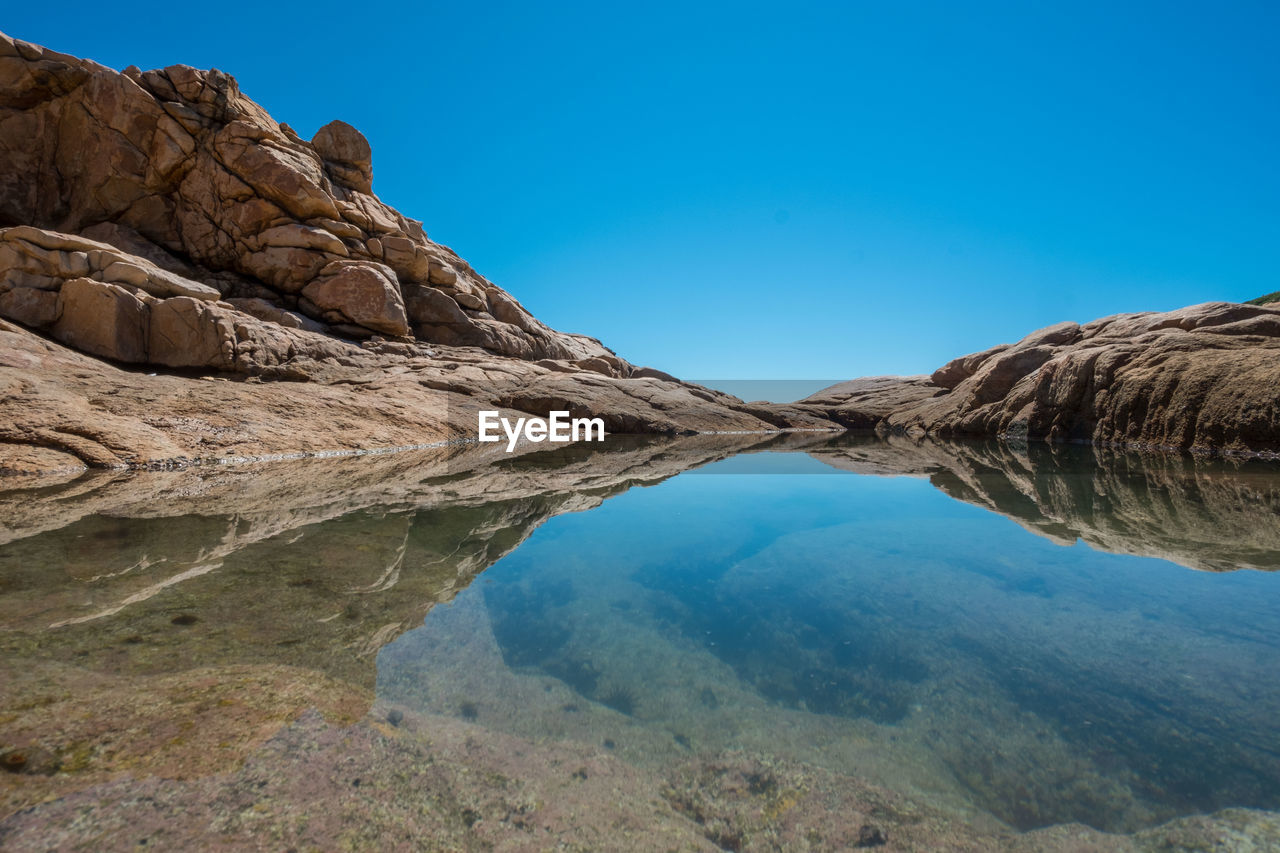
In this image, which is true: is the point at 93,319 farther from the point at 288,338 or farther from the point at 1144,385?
the point at 1144,385

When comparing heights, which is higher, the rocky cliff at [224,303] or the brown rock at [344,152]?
the brown rock at [344,152]

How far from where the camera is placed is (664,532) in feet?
14.4

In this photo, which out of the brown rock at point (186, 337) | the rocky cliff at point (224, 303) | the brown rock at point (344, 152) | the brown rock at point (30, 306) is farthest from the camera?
the brown rock at point (344, 152)

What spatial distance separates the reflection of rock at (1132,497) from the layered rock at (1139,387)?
1111mm

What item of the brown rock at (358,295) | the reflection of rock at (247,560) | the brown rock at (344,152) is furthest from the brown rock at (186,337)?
the brown rock at (344,152)

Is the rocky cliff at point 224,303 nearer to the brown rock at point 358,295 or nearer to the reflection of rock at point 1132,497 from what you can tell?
the brown rock at point 358,295

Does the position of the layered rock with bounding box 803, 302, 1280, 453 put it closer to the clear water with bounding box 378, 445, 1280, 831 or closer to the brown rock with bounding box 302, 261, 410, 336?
the clear water with bounding box 378, 445, 1280, 831

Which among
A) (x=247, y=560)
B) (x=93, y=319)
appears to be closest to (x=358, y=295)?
(x=93, y=319)

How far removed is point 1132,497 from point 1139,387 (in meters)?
8.55

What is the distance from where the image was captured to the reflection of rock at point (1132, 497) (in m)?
3.61

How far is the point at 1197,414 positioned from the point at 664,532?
464 inches

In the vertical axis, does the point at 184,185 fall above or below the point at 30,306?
above

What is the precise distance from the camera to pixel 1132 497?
547 cm

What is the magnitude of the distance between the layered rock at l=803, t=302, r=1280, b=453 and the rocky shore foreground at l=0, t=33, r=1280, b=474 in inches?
1.8
